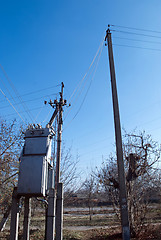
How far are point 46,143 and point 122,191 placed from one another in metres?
2.88

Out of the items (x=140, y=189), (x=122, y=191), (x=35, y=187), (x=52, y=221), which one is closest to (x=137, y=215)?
(x=140, y=189)

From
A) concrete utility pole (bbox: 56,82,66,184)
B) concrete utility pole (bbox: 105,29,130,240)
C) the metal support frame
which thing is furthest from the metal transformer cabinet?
concrete utility pole (bbox: 56,82,66,184)

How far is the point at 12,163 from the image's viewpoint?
12.5 metres

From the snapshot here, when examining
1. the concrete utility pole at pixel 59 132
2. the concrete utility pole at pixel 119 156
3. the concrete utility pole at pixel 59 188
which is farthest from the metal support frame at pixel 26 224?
the concrete utility pole at pixel 119 156

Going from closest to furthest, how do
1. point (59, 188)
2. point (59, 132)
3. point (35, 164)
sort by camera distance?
1. point (35, 164)
2. point (59, 188)
3. point (59, 132)

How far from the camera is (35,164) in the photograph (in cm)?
633

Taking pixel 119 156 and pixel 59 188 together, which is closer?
pixel 119 156

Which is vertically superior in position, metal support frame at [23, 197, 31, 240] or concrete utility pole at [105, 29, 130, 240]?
concrete utility pole at [105, 29, 130, 240]

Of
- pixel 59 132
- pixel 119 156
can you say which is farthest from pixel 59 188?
pixel 59 132

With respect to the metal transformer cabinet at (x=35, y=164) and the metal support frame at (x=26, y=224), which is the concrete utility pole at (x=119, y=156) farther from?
the metal support frame at (x=26, y=224)

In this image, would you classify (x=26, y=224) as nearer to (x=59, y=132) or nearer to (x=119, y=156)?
(x=119, y=156)

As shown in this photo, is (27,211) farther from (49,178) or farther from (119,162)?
(119,162)

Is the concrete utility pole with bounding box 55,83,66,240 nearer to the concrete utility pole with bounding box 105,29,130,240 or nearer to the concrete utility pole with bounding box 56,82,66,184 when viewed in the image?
the concrete utility pole with bounding box 56,82,66,184

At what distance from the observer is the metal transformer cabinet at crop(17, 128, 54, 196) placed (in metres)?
6.18
